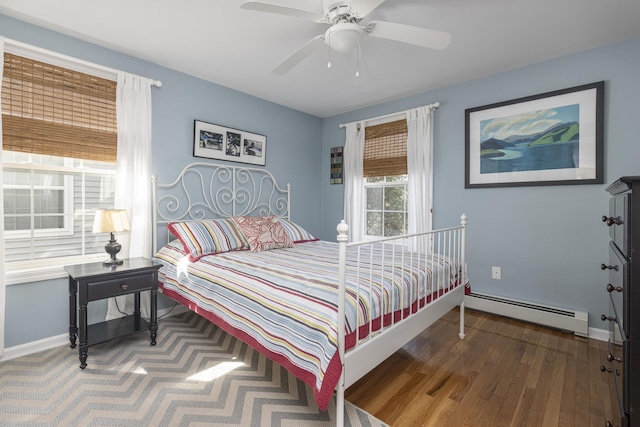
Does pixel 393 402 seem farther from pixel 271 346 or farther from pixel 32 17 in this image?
pixel 32 17

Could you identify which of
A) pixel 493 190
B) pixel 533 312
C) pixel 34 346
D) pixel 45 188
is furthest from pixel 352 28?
pixel 34 346

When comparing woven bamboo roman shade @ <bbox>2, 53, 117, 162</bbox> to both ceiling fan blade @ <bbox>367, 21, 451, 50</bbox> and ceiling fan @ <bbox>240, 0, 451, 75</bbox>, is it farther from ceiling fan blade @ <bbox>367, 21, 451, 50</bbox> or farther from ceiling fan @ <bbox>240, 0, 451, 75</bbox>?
ceiling fan blade @ <bbox>367, 21, 451, 50</bbox>

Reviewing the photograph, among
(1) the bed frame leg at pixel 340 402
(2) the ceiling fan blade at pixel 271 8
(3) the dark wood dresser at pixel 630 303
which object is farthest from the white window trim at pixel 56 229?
(3) the dark wood dresser at pixel 630 303

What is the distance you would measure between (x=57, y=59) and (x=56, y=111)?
40cm

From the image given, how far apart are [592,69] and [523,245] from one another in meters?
1.61

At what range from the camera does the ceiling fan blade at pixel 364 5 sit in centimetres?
155

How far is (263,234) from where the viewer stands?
9.34 ft

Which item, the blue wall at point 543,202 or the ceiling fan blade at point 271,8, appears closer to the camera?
the ceiling fan blade at point 271,8

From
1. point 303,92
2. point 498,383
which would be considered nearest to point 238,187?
point 303,92

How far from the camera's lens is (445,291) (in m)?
2.29

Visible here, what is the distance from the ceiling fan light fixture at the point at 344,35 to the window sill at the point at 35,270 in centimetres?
265

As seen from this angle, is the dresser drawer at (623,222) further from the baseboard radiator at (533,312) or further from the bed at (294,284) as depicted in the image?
the baseboard radiator at (533,312)

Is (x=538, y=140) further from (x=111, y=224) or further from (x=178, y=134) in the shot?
(x=111, y=224)

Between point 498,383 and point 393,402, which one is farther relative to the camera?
point 498,383
